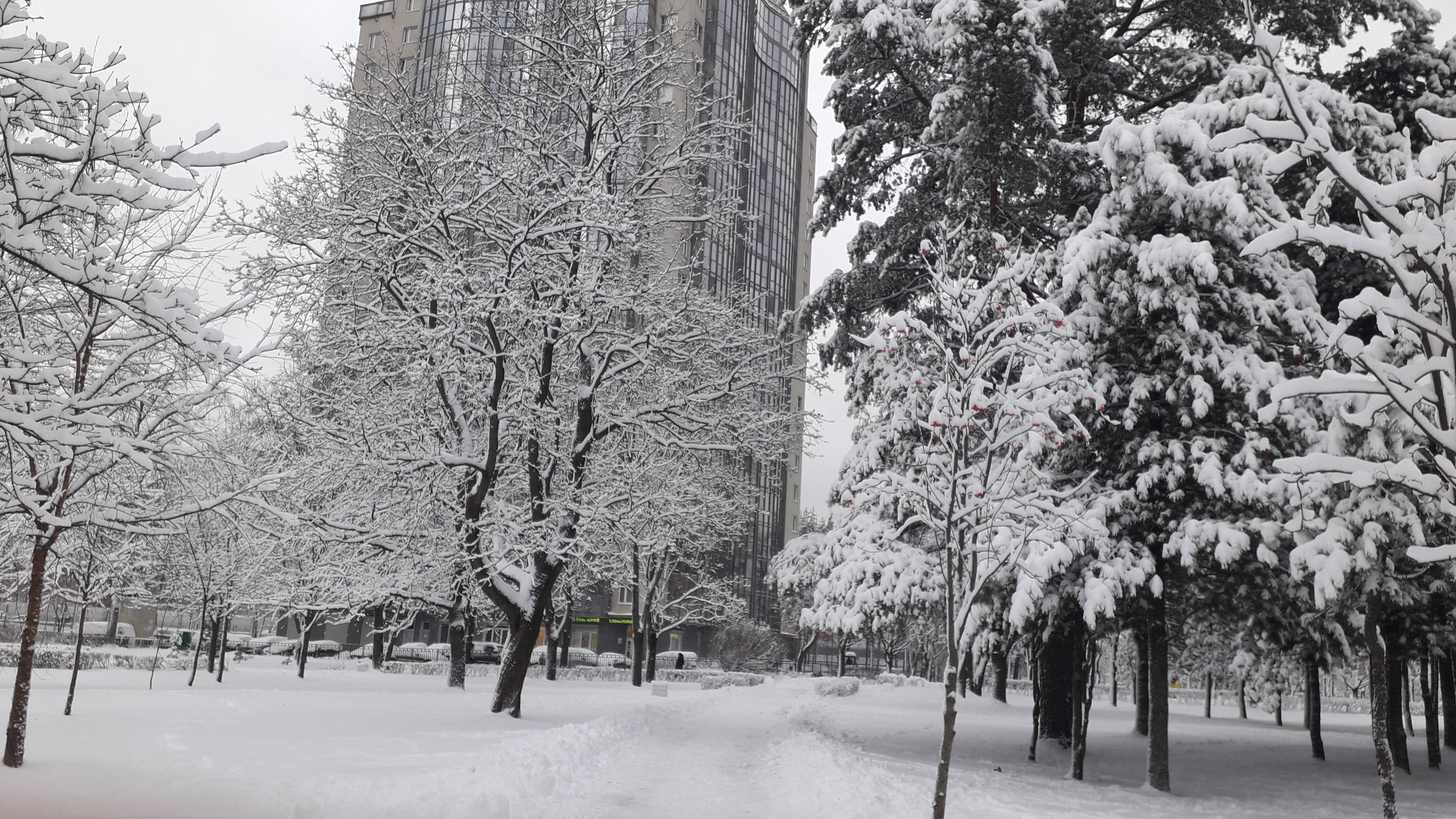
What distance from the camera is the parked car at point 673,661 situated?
166ft

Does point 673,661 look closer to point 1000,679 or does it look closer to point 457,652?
point 1000,679

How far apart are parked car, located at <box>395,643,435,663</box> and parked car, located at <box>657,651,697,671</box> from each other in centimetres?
1197

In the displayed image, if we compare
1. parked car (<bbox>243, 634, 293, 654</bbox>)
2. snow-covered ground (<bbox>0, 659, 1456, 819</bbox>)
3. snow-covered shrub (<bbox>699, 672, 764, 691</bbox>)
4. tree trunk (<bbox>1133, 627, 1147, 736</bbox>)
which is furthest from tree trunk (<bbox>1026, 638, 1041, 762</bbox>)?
parked car (<bbox>243, 634, 293, 654</bbox>)

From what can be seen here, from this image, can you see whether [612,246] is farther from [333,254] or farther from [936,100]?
[936,100]

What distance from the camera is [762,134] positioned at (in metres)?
69.4

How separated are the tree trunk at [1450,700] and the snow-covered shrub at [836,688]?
61.5ft

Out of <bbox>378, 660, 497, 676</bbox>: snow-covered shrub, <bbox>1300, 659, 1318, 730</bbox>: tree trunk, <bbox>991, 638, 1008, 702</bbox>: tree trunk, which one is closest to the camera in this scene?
<bbox>1300, 659, 1318, 730</bbox>: tree trunk

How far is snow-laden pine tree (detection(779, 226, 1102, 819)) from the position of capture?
30.5 feet

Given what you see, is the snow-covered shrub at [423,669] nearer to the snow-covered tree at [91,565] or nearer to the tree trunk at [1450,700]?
the snow-covered tree at [91,565]

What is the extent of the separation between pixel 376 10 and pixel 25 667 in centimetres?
7299

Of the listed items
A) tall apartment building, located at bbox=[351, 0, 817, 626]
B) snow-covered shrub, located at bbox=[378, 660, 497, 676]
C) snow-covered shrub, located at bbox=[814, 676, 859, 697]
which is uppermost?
tall apartment building, located at bbox=[351, 0, 817, 626]

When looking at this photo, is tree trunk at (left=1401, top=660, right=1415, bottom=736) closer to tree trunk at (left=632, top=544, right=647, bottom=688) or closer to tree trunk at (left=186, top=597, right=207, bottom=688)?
tree trunk at (left=632, top=544, right=647, bottom=688)

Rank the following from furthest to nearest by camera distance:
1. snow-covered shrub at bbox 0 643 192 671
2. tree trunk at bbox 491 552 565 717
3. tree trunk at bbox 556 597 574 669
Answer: tree trunk at bbox 556 597 574 669 → snow-covered shrub at bbox 0 643 192 671 → tree trunk at bbox 491 552 565 717

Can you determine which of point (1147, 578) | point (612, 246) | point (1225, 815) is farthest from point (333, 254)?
point (1225, 815)
